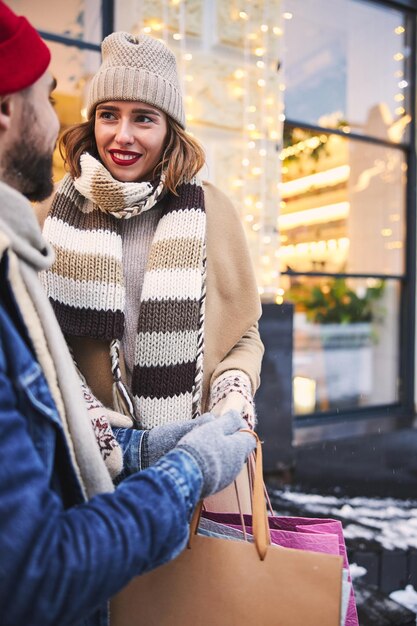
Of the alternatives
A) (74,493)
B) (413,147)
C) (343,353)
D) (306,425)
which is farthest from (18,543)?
(413,147)

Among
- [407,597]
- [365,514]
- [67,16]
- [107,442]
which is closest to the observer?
[107,442]

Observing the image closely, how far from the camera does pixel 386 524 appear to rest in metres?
3.13

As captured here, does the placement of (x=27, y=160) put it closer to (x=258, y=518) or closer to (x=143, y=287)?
(x=143, y=287)

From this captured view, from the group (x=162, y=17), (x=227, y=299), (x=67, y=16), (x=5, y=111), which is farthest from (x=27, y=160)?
(x=67, y=16)

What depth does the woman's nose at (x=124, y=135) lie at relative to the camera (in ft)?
5.02

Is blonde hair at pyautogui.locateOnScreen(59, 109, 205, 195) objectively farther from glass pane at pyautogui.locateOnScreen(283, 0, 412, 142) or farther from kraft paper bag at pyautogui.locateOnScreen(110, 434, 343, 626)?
glass pane at pyautogui.locateOnScreen(283, 0, 412, 142)

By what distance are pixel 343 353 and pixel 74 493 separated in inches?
168

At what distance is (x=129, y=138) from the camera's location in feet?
5.04

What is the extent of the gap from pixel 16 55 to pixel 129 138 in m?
0.65

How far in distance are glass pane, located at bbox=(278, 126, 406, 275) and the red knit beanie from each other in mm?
3476

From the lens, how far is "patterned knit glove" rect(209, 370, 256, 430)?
4.24 feet

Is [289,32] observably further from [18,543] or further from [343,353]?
[18,543]

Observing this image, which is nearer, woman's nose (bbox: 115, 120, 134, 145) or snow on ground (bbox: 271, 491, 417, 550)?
woman's nose (bbox: 115, 120, 134, 145)

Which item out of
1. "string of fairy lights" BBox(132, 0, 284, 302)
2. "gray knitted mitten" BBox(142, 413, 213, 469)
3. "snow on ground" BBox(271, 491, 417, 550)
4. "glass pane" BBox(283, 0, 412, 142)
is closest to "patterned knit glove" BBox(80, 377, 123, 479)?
"gray knitted mitten" BBox(142, 413, 213, 469)
